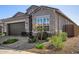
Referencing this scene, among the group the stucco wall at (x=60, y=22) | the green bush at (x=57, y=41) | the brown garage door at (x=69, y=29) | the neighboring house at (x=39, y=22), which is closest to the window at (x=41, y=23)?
the neighboring house at (x=39, y=22)

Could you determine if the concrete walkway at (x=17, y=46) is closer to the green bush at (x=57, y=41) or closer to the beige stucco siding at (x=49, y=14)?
the green bush at (x=57, y=41)

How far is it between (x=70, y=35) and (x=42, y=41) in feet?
2.87

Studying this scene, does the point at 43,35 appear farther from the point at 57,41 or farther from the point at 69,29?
the point at 69,29

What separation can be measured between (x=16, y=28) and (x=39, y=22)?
0.77 meters

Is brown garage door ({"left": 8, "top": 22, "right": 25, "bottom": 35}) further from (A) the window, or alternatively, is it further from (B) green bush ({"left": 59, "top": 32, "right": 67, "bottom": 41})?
(B) green bush ({"left": 59, "top": 32, "right": 67, "bottom": 41})

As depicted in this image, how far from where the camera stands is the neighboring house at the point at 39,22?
20.8 ft

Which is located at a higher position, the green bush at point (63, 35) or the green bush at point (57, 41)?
the green bush at point (63, 35)

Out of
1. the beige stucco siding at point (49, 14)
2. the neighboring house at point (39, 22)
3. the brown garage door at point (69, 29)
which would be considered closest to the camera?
the brown garage door at point (69, 29)

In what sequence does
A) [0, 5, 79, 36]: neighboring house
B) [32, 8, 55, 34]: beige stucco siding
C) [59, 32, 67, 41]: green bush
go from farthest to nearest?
[32, 8, 55, 34]: beige stucco siding
[0, 5, 79, 36]: neighboring house
[59, 32, 67, 41]: green bush

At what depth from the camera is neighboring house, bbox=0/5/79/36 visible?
633 centimetres

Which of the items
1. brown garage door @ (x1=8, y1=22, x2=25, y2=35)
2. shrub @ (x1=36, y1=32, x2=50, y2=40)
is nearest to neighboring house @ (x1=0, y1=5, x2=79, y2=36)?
brown garage door @ (x1=8, y1=22, x2=25, y2=35)

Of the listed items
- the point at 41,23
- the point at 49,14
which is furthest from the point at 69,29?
the point at 41,23

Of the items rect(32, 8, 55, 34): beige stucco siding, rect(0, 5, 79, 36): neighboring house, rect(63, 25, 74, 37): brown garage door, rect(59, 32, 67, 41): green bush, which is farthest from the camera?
rect(32, 8, 55, 34): beige stucco siding

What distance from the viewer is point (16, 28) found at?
6.62m
